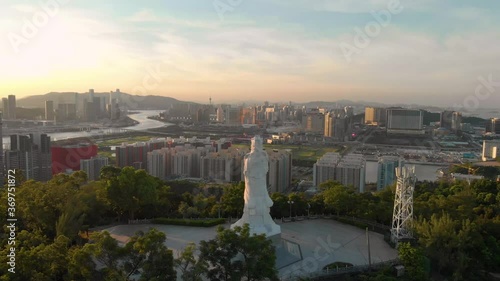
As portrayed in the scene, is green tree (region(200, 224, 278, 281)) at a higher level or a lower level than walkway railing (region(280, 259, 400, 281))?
higher

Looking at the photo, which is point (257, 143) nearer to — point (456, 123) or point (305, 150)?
point (305, 150)

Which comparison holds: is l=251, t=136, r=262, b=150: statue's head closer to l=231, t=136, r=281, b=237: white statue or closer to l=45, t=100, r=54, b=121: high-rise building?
l=231, t=136, r=281, b=237: white statue

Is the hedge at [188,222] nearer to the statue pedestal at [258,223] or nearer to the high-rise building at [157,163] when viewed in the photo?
the statue pedestal at [258,223]

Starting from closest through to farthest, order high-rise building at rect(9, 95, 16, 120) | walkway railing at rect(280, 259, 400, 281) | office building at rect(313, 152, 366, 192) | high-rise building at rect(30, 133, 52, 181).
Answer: walkway railing at rect(280, 259, 400, 281) < high-rise building at rect(30, 133, 52, 181) < office building at rect(313, 152, 366, 192) < high-rise building at rect(9, 95, 16, 120)

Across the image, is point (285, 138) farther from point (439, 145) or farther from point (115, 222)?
point (115, 222)

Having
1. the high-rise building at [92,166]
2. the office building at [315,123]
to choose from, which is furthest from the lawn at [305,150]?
the high-rise building at [92,166]

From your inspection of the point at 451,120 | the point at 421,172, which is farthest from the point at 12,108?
the point at 451,120

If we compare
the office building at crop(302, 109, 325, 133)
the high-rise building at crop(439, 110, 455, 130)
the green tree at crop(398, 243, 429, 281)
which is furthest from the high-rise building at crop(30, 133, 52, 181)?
the high-rise building at crop(439, 110, 455, 130)
